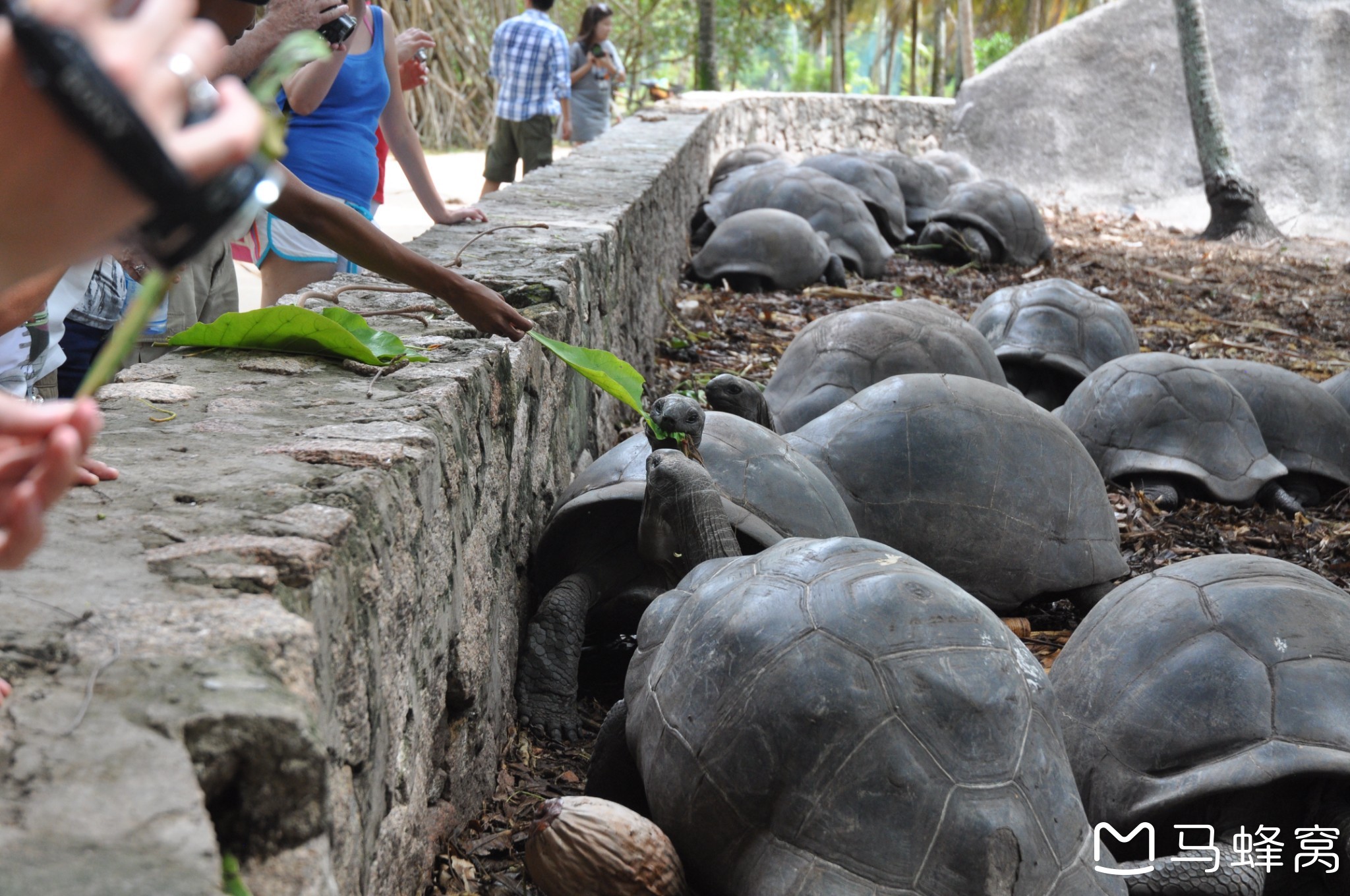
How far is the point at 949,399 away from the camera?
3.62 metres

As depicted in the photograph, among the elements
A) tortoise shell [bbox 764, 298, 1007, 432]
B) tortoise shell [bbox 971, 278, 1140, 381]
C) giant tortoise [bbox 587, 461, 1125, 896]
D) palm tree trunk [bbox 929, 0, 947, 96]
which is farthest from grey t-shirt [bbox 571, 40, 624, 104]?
palm tree trunk [bbox 929, 0, 947, 96]

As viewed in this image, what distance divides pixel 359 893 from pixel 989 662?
106 cm

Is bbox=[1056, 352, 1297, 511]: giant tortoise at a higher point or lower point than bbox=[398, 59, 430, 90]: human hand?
lower

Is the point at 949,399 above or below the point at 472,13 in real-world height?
below

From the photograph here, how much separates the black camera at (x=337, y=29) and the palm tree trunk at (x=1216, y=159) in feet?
33.5

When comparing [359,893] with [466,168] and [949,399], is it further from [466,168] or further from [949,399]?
[466,168]

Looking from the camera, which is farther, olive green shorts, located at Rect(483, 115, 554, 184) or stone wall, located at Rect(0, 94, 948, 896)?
olive green shorts, located at Rect(483, 115, 554, 184)

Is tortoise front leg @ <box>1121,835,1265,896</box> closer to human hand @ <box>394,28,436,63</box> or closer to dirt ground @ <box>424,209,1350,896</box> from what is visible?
dirt ground @ <box>424,209,1350,896</box>

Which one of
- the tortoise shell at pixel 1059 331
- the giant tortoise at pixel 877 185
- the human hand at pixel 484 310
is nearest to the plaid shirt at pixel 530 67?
the giant tortoise at pixel 877 185

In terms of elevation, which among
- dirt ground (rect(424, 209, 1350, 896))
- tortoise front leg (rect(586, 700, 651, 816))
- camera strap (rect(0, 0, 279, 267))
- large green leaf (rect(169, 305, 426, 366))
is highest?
camera strap (rect(0, 0, 279, 267))

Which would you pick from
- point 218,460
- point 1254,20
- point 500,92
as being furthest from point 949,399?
point 1254,20

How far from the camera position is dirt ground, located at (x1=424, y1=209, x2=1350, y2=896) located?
249 cm

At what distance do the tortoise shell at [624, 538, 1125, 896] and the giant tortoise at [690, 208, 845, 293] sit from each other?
5.70 meters

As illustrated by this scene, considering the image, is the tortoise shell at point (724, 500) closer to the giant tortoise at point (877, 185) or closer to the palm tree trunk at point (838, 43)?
the giant tortoise at point (877, 185)
